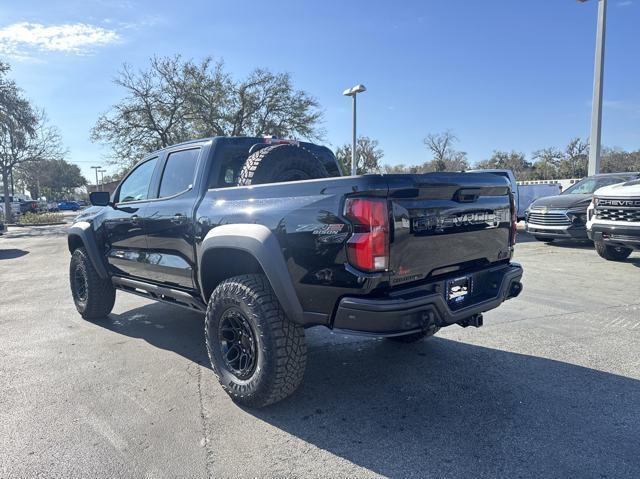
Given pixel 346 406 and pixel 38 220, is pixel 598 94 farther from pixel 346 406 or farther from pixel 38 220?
pixel 38 220

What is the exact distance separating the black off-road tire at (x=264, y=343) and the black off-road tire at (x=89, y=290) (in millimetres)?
2866

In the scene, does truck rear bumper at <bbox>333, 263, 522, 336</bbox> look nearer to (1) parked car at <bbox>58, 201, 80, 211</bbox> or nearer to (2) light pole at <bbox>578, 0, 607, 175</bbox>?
(2) light pole at <bbox>578, 0, 607, 175</bbox>

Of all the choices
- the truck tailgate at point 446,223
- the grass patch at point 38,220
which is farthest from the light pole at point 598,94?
the grass patch at point 38,220

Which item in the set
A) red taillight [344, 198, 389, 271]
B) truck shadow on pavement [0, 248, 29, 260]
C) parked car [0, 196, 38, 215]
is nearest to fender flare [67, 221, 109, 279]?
red taillight [344, 198, 389, 271]

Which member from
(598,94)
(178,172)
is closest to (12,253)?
(178,172)

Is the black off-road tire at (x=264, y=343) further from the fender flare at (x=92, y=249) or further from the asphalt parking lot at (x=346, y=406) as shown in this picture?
the fender flare at (x=92, y=249)

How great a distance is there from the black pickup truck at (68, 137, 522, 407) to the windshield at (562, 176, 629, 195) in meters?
9.31

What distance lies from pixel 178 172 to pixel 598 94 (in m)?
15.1

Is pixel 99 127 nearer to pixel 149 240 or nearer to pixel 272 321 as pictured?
pixel 149 240

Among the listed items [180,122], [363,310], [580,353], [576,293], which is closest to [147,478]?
[363,310]

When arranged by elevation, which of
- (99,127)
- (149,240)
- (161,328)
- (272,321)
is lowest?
(161,328)

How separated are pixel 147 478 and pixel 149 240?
2.40 meters

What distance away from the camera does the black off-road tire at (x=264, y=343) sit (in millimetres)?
2951

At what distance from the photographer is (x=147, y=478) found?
2447mm
